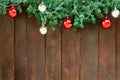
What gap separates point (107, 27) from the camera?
6.38ft

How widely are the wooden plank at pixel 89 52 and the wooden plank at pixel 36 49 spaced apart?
22cm

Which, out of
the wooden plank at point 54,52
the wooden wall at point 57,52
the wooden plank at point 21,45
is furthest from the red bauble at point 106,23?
the wooden plank at point 21,45

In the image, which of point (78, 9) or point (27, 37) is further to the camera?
point (27, 37)

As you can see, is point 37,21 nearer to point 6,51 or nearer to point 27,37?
point 27,37

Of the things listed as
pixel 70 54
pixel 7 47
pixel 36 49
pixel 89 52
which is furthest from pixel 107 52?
pixel 7 47

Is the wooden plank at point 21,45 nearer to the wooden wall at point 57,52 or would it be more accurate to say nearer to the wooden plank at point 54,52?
the wooden wall at point 57,52

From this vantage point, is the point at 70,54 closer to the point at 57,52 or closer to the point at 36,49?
the point at 57,52

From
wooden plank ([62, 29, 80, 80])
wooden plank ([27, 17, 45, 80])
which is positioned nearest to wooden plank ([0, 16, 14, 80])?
wooden plank ([27, 17, 45, 80])

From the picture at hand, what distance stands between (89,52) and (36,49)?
0.29 meters

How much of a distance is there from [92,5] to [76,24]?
0.42 feet

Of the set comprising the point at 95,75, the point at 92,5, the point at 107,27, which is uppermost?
the point at 92,5

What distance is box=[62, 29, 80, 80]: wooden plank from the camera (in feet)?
6.69

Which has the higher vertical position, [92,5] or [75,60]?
[92,5]

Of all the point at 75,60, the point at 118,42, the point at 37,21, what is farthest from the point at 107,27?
the point at 37,21
